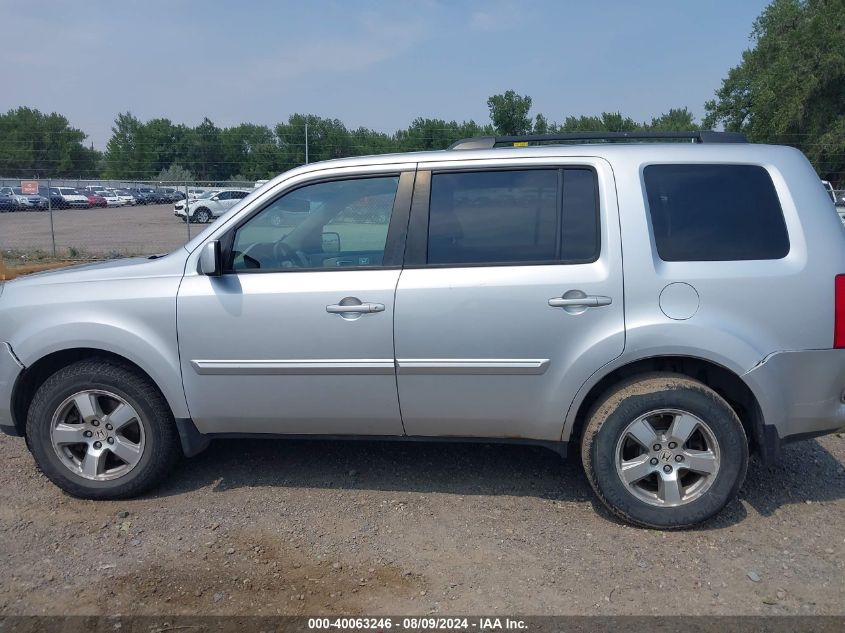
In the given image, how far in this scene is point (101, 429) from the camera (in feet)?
13.5

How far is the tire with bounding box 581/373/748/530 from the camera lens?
366 centimetres

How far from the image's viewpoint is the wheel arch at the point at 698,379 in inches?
146

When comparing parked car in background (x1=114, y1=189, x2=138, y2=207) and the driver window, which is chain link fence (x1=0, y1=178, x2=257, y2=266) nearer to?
parked car in background (x1=114, y1=189, x2=138, y2=207)

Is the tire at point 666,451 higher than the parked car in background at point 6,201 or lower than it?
lower

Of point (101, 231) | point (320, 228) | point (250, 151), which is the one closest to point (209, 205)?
point (101, 231)

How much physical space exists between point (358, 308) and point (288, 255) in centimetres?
60

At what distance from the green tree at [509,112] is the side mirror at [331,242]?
26096 mm

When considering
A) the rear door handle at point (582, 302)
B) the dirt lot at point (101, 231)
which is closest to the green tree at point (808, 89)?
the dirt lot at point (101, 231)

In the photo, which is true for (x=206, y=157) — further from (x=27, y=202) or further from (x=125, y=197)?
(x=27, y=202)

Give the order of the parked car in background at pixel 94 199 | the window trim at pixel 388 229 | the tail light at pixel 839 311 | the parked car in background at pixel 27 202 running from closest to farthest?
the tail light at pixel 839 311 → the window trim at pixel 388 229 → the parked car in background at pixel 27 202 → the parked car in background at pixel 94 199

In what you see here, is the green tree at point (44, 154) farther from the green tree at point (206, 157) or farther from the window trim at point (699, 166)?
the window trim at point (699, 166)

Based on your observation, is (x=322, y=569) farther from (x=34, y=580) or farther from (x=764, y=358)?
(x=764, y=358)

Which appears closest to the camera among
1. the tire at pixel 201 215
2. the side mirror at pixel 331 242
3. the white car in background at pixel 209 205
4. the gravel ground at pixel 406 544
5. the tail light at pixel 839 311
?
the gravel ground at pixel 406 544

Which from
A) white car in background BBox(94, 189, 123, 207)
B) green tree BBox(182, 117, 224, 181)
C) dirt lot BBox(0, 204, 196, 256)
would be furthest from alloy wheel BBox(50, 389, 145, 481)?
white car in background BBox(94, 189, 123, 207)
